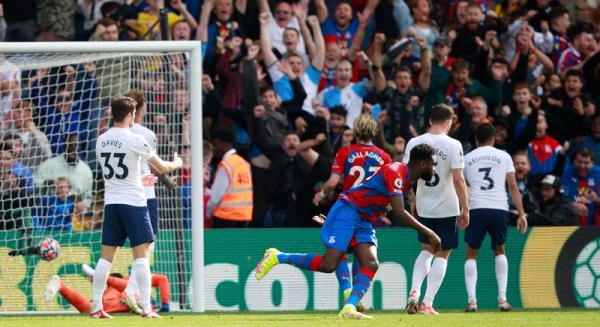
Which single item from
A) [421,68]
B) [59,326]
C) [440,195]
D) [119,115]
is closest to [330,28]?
[421,68]

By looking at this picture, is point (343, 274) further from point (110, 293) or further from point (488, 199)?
point (110, 293)

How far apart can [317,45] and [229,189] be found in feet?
10.2

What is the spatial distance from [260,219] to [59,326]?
5.86m

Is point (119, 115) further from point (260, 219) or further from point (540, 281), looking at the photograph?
point (540, 281)

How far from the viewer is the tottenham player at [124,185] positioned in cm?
1066

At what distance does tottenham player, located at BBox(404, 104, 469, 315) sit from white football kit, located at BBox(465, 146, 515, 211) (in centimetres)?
109

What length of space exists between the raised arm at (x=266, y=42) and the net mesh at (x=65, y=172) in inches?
88.3

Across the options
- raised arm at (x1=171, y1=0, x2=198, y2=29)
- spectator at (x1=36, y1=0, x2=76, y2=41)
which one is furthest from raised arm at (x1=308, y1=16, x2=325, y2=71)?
spectator at (x1=36, y1=0, x2=76, y2=41)

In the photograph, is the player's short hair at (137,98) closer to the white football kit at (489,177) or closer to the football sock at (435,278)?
the football sock at (435,278)

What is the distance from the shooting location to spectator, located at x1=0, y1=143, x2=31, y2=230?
13.4 m

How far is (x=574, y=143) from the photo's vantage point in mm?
16422

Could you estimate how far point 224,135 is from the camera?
14.9m

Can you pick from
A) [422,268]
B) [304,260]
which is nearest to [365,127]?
[422,268]

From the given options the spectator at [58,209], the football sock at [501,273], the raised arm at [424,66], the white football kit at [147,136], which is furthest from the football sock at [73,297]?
the raised arm at [424,66]
